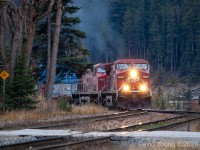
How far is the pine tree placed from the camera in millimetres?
20984

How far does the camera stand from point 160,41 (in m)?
86.6

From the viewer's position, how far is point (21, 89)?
21141 millimetres

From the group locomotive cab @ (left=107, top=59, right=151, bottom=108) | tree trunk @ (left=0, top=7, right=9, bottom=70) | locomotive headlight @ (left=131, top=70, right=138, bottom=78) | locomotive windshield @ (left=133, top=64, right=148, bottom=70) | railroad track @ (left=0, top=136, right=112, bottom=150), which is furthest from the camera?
locomotive windshield @ (left=133, top=64, right=148, bottom=70)

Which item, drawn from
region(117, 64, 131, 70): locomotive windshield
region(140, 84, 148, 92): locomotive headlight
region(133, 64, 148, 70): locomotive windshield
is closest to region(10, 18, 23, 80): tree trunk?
region(117, 64, 131, 70): locomotive windshield

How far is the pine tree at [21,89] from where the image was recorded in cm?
2098

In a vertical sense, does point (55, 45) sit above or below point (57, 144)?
above

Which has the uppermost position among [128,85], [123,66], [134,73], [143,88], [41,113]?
[123,66]

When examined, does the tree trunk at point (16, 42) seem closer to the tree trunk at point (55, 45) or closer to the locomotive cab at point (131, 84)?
the tree trunk at point (55, 45)

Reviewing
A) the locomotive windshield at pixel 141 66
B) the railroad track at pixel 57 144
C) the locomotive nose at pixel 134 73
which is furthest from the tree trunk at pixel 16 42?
the railroad track at pixel 57 144

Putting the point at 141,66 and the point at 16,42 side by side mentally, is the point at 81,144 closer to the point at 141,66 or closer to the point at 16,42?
the point at 16,42

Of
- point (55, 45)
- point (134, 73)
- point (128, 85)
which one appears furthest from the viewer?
point (134, 73)

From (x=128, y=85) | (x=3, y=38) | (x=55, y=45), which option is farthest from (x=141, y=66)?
(x=3, y=38)

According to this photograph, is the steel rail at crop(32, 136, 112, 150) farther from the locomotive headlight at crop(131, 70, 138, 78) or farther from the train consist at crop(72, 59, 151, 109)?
the locomotive headlight at crop(131, 70, 138, 78)

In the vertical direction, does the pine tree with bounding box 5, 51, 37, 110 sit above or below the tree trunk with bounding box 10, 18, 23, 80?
below
